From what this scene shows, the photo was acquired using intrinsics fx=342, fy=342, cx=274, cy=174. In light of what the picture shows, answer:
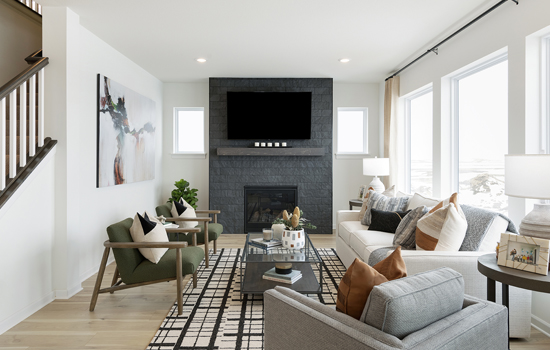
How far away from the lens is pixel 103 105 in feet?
12.8

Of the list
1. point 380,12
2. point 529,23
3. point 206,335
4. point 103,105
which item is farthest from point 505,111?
point 103,105

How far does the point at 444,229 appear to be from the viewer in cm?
256

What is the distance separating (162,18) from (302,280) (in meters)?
2.88

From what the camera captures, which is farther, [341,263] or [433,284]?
[341,263]

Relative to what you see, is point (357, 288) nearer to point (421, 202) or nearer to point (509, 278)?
point (509, 278)

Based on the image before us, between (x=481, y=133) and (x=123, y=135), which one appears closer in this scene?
(x=481, y=133)

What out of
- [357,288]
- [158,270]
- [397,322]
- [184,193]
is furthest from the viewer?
[184,193]

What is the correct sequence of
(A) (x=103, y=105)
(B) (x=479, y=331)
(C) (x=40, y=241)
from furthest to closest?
(A) (x=103, y=105) < (C) (x=40, y=241) < (B) (x=479, y=331)

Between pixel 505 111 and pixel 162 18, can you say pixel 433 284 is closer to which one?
pixel 505 111

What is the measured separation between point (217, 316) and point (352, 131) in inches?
176

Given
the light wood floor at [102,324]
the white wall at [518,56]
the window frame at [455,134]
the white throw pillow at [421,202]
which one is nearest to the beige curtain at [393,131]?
the window frame at [455,134]

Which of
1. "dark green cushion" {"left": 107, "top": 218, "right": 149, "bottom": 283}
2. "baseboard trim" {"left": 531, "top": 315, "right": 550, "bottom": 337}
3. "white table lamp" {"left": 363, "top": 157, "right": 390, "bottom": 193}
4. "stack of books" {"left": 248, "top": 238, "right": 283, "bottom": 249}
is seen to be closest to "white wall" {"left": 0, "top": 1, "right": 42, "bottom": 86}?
"dark green cushion" {"left": 107, "top": 218, "right": 149, "bottom": 283}

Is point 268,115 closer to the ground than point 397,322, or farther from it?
farther from it

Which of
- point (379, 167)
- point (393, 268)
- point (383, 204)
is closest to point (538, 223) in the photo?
point (393, 268)
